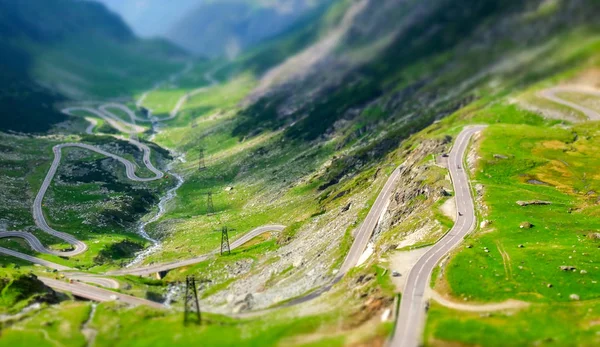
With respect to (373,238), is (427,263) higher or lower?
lower

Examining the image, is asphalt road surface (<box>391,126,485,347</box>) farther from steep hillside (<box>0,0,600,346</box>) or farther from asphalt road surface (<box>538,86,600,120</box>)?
asphalt road surface (<box>538,86,600,120</box>)

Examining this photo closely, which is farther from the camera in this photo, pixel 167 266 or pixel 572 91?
pixel 572 91

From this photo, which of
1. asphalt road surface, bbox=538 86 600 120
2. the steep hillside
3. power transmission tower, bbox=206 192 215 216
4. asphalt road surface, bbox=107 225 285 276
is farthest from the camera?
power transmission tower, bbox=206 192 215 216

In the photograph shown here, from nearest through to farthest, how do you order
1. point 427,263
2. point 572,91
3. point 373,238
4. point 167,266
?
point 427,263, point 373,238, point 167,266, point 572,91

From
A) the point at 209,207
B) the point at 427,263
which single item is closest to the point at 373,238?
the point at 427,263

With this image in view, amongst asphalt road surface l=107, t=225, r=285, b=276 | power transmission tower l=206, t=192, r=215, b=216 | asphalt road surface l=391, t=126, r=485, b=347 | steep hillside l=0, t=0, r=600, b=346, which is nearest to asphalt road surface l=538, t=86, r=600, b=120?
steep hillside l=0, t=0, r=600, b=346

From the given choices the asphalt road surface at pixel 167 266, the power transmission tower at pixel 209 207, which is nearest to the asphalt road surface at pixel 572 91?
the asphalt road surface at pixel 167 266

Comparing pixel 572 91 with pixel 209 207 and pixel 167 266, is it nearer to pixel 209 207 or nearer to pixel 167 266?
pixel 209 207
